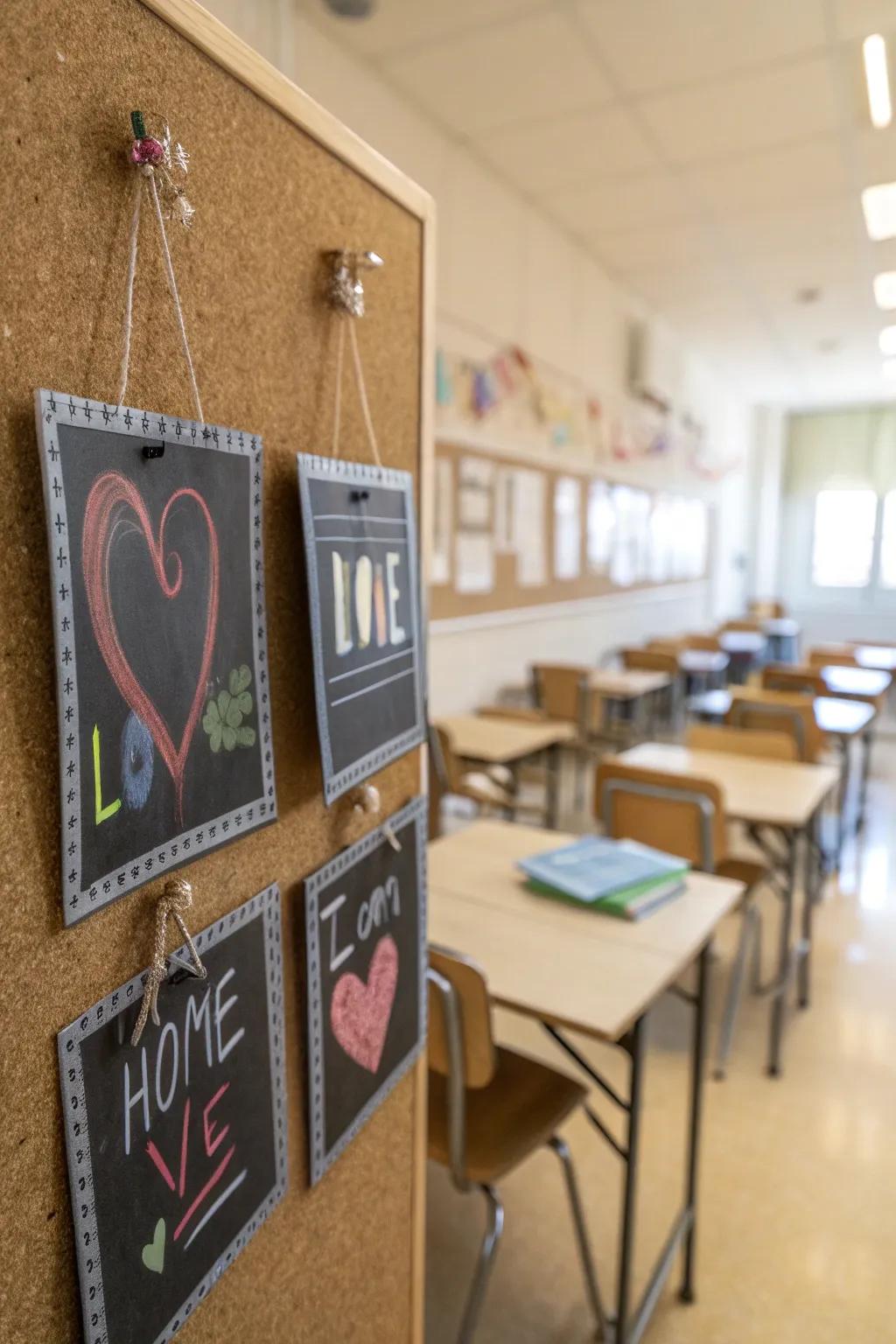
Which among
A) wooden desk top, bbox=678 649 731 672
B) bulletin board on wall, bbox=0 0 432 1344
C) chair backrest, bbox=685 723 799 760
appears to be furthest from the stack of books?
wooden desk top, bbox=678 649 731 672

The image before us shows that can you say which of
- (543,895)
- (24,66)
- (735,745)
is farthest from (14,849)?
(735,745)

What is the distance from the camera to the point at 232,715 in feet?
1.80

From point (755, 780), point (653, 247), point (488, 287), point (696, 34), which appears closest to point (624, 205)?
point (653, 247)

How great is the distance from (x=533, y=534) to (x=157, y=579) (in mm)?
4957

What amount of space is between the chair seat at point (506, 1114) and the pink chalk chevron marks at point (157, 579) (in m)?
1.20

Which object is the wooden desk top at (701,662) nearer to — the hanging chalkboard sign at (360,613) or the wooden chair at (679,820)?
the wooden chair at (679,820)

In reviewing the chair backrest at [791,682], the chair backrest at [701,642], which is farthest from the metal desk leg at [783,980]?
the chair backrest at [701,642]

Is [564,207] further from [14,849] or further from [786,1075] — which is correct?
[14,849]

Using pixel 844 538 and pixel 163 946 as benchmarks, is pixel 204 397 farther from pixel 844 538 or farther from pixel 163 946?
pixel 844 538

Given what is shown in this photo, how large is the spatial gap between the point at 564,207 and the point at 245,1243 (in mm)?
5519

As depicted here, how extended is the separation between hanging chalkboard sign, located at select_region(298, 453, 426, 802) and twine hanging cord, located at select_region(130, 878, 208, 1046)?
0.15 metres

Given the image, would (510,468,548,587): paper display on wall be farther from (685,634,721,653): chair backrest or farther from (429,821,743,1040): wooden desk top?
(429,821,743,1040): wooden desk top

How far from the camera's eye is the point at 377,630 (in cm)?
71

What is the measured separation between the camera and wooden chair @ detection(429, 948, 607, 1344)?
132 cm
